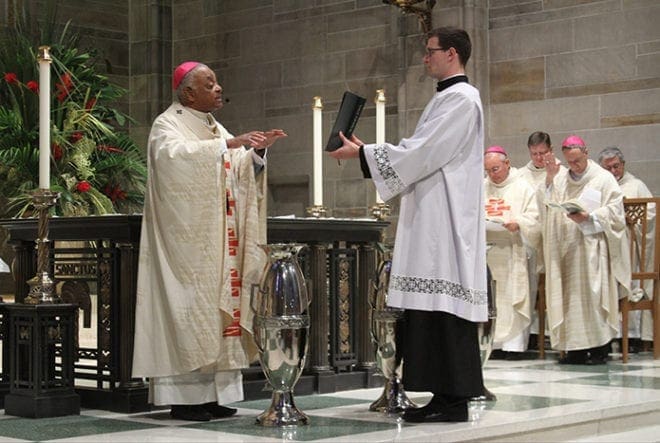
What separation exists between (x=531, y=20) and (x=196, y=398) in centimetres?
686

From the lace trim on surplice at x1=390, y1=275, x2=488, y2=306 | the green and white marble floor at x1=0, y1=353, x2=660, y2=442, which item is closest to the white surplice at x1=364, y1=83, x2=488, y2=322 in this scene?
the lace trim on surplice at x1=390, y1=275, x2=488, y2=306

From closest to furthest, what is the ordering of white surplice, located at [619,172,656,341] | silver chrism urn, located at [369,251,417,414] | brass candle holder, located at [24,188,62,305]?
brass candle holder, located at [24,188,62,305]
silver chrism urn, located at [369,251,417,414]
white surplice, located at [619,172,656,341]

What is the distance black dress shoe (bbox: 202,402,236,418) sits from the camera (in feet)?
20.0

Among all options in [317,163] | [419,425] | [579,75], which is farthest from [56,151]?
[579,75]

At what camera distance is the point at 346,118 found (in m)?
5.90

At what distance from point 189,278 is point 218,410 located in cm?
71

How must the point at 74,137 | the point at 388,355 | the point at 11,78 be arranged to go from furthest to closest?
the point at 11,78
the point at 74,137
the point at 388,355

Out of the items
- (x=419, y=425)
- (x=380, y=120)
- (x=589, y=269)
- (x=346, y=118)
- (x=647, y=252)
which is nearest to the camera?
(x=419, y=425)

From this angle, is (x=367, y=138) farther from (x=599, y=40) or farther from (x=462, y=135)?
(x=462, y=135)

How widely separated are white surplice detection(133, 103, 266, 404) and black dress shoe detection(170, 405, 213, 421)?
7cm

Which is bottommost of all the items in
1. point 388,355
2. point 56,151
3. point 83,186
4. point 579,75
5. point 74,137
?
point 388,355

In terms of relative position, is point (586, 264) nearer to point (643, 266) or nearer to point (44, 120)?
point (643, 266)

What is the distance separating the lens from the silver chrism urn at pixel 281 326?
5.77 metres

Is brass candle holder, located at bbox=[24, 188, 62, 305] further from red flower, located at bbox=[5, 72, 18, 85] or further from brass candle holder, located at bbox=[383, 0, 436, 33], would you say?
brass candle holder, located at bbox=[383, 0, 436, 33]
